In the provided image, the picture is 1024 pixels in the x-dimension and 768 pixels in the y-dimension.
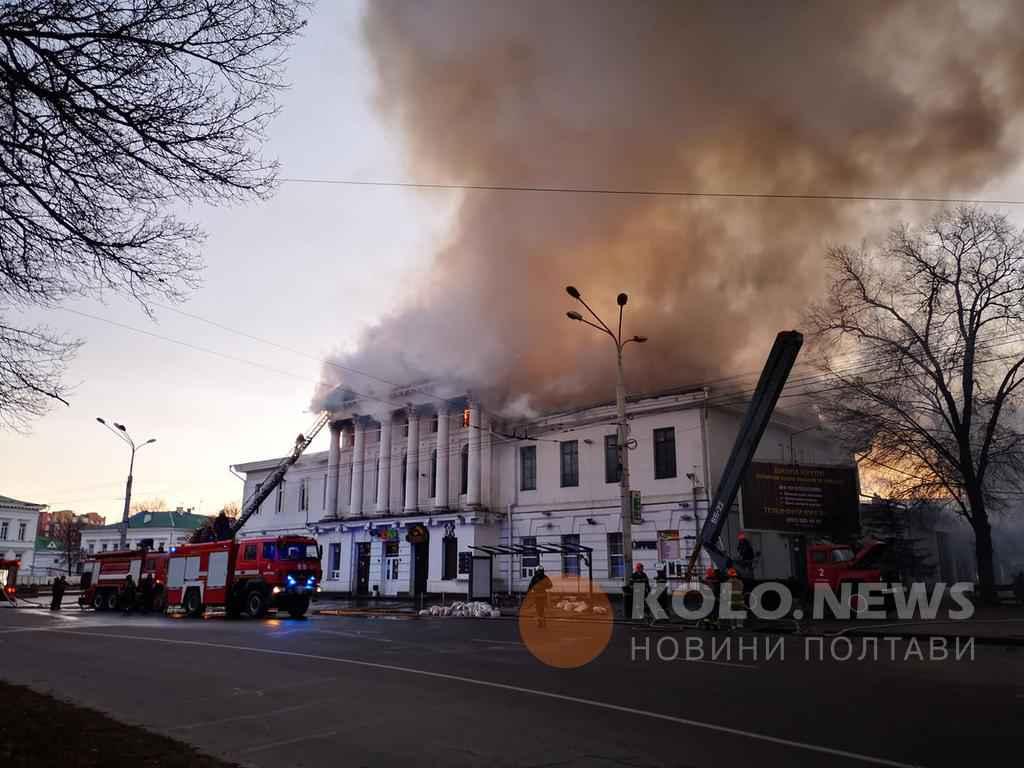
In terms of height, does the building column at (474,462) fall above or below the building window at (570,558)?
above

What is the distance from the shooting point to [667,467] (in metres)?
30.4

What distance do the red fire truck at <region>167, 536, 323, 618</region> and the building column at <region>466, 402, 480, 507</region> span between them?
10.0 metres

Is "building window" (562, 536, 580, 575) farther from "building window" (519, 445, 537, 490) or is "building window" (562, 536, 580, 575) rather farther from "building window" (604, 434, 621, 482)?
"building window" (519, 445, 537, 490)

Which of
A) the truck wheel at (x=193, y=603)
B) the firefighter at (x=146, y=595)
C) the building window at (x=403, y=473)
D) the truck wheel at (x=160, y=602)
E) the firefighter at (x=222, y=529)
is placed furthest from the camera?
the building window at (x=403, y=473)

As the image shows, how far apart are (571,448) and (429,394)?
25.1 ft

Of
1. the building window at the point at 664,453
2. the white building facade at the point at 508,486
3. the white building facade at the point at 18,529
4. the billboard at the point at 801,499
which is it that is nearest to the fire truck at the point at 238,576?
the white building facade at the point at 508,486

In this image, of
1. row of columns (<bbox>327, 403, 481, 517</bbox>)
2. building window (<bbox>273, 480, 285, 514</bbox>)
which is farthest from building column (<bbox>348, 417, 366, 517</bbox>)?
building window (<bbox>273, 480, 285, 514</bbox>)

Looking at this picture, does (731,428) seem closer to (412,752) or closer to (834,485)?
(834,485)

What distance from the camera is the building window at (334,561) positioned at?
40.6 m

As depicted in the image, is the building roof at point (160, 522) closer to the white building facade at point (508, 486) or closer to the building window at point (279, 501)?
the building window at point (279, 501)

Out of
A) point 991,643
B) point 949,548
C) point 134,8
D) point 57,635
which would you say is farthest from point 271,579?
point 949,548

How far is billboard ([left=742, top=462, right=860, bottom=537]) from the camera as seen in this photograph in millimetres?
27453

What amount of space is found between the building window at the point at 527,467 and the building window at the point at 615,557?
5067 millimetres

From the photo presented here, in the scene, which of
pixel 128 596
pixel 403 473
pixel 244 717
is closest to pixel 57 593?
pixel 128 596
